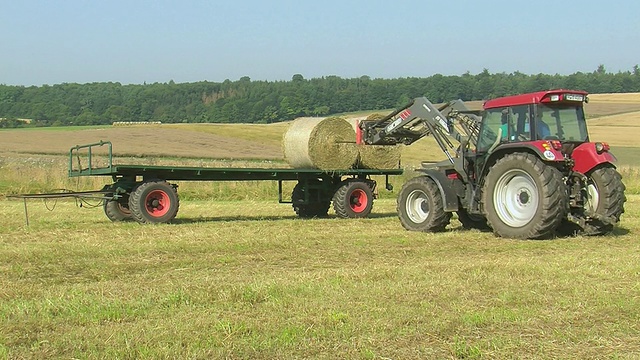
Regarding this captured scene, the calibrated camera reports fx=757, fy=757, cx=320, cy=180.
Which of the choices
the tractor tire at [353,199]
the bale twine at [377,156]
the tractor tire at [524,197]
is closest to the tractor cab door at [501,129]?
the tractor tire at [524,197]

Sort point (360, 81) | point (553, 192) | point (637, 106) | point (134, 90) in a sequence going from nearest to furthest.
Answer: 1. point (553, 192)
2. point (637, 106)
3. point (360, 81)
4. point (134, 90)

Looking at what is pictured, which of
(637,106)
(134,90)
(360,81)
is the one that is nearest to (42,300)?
(637,106)

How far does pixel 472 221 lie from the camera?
1257 centimetres

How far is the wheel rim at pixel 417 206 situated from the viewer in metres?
12.3

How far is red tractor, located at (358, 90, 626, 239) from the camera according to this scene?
10.3 meters

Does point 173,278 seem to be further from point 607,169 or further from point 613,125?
point 613,125

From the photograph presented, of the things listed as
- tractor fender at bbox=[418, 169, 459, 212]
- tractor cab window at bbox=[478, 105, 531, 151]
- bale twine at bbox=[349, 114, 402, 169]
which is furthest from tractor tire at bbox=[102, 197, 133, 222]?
tractor cab window at bbox=[478, 105, 531, 151]

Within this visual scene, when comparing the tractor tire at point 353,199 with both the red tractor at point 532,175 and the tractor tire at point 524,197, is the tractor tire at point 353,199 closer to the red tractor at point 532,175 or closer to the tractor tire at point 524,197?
the red tractor at point 532,175

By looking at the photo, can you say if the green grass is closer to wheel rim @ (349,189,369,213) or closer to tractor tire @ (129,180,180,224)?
tractor tire @ (129,180,180,224)

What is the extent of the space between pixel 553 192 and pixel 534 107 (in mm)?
1320

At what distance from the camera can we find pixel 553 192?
10047 mm

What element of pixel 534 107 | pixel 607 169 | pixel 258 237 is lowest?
pixel 258 237

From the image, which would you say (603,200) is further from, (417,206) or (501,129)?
(417,206)

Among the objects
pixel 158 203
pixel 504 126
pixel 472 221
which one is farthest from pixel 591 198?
pixel 158 203
